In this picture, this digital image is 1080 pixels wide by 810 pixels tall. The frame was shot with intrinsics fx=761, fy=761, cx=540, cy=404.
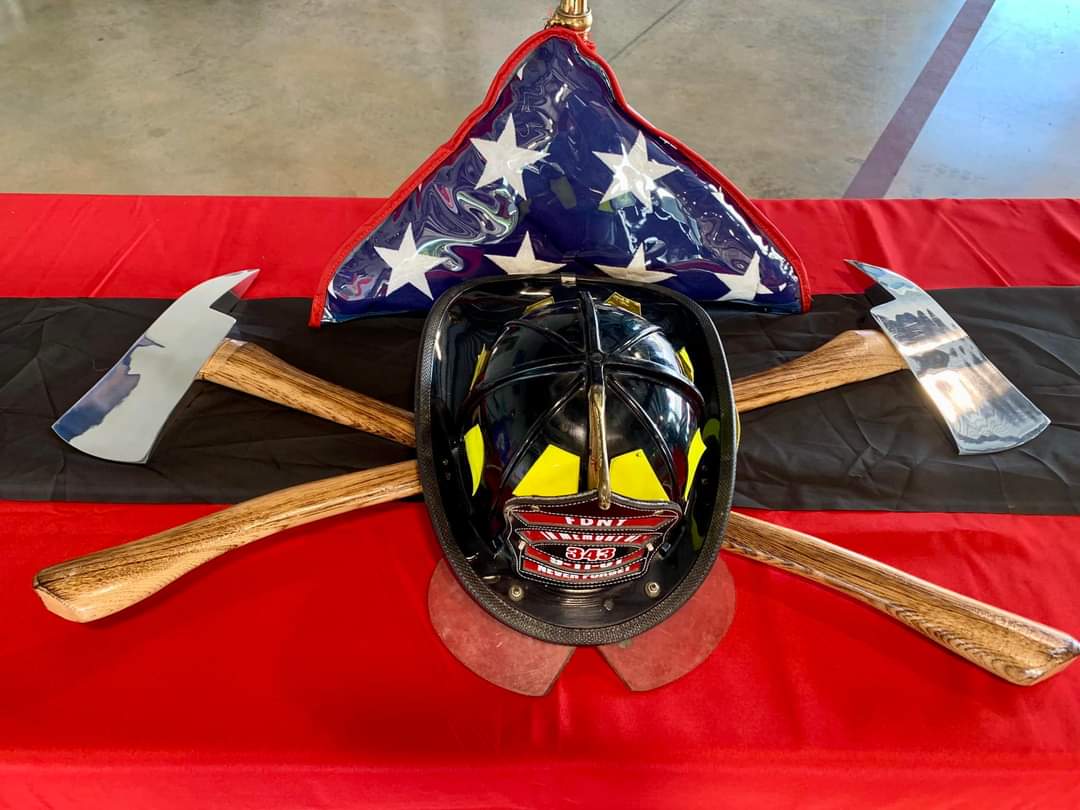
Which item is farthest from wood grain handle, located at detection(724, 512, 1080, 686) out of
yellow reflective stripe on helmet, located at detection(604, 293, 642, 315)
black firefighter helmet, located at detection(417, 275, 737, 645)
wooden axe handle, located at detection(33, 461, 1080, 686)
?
yellow reflective stripe on helmet, located at detection(604, 293, 642, 315)

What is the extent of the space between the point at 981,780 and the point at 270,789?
0.93 m

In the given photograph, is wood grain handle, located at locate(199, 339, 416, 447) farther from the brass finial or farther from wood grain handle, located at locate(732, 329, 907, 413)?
the brass finial

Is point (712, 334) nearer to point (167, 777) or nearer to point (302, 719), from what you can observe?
point (302, 719)

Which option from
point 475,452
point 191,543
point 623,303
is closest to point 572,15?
point 623,303

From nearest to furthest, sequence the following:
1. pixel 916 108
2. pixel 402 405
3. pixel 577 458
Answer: pixel 577 458, pixel 402 405, pixel 916 108

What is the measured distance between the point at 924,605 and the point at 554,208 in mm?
846

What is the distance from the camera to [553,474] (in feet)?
3.02

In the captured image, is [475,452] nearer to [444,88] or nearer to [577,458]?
[577,458]

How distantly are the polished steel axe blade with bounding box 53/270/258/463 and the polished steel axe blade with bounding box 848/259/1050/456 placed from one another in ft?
4.04

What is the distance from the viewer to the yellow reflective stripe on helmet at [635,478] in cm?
91

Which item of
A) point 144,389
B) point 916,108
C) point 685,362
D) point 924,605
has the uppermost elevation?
point 685,362

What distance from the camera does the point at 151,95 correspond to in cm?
294

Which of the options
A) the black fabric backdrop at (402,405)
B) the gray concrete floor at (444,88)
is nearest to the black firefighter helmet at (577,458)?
the black fabric backdrop at (402,405)

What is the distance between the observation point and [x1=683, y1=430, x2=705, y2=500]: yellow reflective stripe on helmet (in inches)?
39.8
